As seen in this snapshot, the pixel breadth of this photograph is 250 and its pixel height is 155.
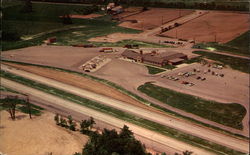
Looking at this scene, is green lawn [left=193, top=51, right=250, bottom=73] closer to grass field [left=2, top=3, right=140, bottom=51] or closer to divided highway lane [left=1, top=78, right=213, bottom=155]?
divided highway lane [left=1, top=78, right=213, bottom=155]

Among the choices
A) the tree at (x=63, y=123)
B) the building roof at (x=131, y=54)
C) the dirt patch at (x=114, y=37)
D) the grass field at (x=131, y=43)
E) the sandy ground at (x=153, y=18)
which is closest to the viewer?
the tree at (x=63, y=123)

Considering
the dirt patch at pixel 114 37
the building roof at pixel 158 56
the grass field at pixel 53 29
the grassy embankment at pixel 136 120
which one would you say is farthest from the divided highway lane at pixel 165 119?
the grass field at pixel 53 29

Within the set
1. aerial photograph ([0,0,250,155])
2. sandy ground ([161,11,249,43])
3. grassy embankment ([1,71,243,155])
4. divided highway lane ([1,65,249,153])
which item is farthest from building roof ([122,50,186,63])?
grassy embankment ([1,71,243,155])

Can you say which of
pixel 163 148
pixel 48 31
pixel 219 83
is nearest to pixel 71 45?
pixel 48 31

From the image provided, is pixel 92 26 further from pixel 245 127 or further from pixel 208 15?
pixel 245 127

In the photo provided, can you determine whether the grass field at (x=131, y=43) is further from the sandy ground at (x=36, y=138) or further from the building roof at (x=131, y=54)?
the sandy ground at (x=36, y=138)
